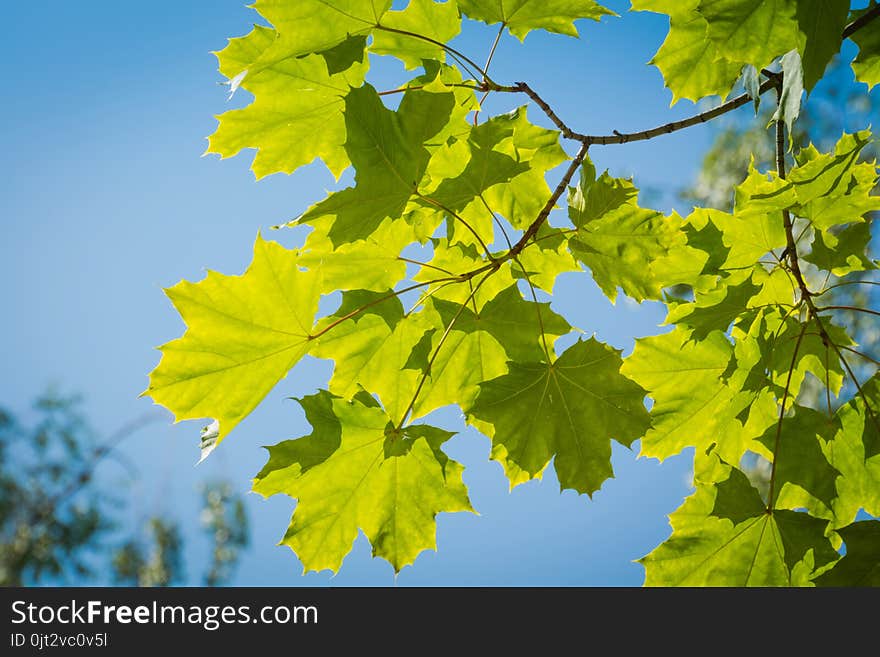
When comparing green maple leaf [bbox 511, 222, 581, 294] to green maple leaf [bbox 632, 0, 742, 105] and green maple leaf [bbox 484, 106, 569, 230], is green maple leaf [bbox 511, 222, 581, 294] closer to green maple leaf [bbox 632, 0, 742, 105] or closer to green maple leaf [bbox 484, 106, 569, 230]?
green maple leaf [bbox 484, 106, 569, 230]

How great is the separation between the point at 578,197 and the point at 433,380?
58 cm

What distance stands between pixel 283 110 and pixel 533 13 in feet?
2.20

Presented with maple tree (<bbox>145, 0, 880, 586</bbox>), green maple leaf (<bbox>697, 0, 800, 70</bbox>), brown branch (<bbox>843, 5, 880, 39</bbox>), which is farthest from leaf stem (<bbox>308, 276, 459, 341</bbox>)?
brown branch (<bbox>843, 5, 880, 39</bbox>)

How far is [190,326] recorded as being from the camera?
56.6 inches

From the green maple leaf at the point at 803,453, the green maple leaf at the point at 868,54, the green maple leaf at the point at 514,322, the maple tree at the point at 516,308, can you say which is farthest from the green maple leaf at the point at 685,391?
the green maple leaf at the point at 868,54

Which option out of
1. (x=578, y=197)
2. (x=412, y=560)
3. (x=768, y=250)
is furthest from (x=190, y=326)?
(x=768, y=250)

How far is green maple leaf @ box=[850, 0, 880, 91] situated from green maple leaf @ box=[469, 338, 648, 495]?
2.73 feet

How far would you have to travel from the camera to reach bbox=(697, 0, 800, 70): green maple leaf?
1.37m

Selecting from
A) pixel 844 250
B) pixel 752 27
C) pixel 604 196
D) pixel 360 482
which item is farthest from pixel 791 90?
pixel 360 482

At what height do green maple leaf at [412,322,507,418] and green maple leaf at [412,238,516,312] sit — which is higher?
green maple leaf at [412,238,516,312]

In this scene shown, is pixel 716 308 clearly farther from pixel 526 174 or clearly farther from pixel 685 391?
pixel 526 174

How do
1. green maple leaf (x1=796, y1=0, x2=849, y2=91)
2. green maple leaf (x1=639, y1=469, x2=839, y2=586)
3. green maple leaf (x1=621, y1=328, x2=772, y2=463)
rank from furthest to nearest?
1. green maple leaf (x1=621, y1=328, x2=772, y2=463)
2. green maple leaf (x1=639, y1=469, x2=839, y2=586)
3. green maple leaf (x1=796, y1=0, x2=849, y2=91)

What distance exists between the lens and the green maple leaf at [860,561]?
1.48 metres

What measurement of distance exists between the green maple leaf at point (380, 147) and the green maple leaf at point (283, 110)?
0.96 ft
